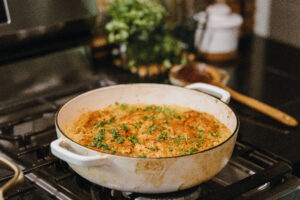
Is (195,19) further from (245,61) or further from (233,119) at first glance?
(233,119)

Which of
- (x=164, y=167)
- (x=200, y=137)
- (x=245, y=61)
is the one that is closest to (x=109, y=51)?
(x=245, y=61)

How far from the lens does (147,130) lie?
96cm

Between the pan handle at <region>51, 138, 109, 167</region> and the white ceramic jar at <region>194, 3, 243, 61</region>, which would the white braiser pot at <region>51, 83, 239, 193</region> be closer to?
the pan handle at <region>51, 138, 109, 167</region>

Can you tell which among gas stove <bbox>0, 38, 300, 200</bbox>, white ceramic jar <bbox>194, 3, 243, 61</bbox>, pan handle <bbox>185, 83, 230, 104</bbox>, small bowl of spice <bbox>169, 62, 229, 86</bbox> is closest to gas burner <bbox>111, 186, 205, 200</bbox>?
gas stove <bbox>0, 38, 300, 200</bbox>

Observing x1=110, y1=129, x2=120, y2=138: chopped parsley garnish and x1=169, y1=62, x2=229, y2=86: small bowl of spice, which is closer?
x1=110, y1=129, x2=120, y2=138: chopped parsley garnish

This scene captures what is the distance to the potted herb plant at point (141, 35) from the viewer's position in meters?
1.47

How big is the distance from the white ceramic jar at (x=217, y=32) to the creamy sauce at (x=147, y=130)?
2.06 ft

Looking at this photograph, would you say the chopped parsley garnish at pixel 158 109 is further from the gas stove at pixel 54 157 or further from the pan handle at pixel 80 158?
the pan handle at pixel 80 158

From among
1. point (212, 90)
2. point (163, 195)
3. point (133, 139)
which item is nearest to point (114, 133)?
point (133, 139)

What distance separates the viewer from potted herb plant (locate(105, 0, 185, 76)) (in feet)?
4.81

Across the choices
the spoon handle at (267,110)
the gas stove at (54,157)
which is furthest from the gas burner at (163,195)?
the spoon handle at (267,110)

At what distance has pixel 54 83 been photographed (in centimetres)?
144

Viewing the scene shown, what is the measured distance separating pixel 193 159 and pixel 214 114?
0.29 m

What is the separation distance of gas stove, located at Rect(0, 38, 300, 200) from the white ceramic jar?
36cm
